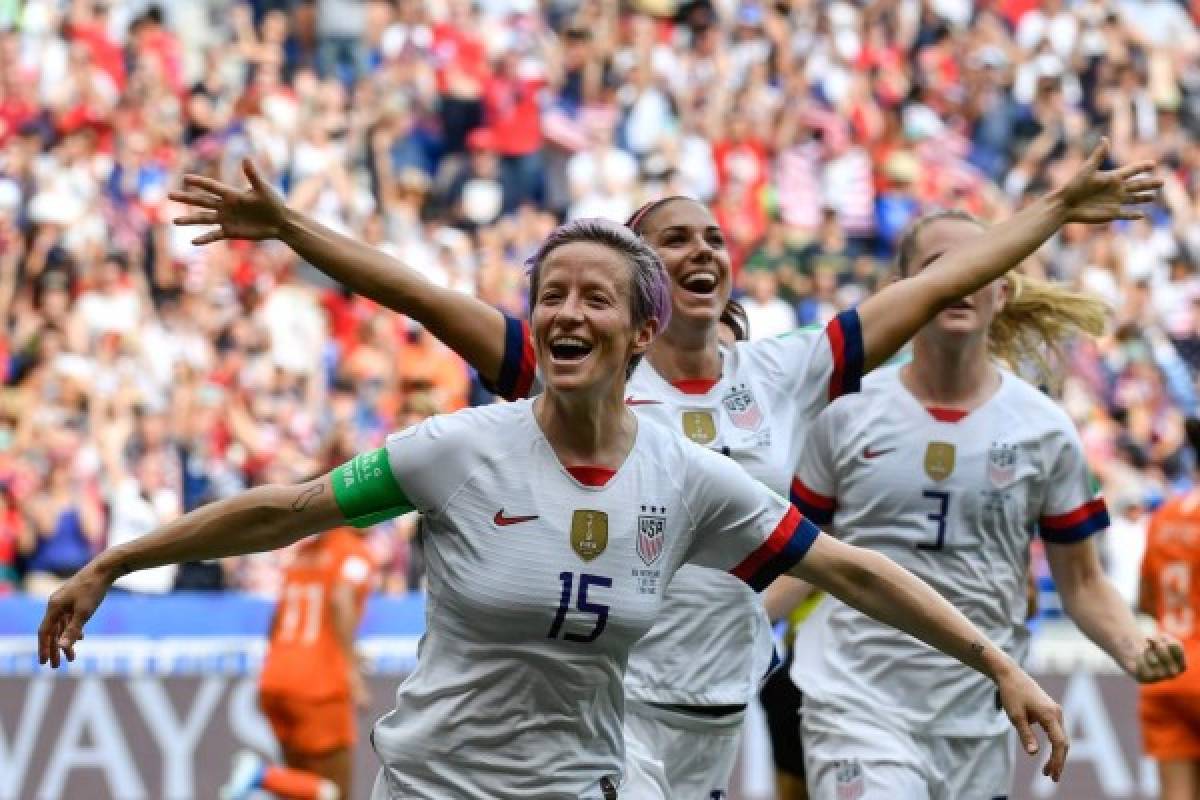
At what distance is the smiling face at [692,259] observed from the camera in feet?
21.5

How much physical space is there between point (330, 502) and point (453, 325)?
3.72 ft

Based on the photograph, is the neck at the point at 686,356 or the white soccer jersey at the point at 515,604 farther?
the neck at the point at 686,356

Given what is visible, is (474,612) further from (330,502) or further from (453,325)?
(453,325)

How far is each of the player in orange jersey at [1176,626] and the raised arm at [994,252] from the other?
3.72m

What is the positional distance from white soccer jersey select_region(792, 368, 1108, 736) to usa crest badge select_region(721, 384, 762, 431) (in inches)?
28.6

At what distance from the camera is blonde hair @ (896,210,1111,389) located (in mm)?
7754

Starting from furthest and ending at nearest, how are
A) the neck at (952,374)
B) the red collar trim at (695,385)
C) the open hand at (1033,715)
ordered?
the neck at (952,374)
the red collar trim at (695,385)
the open hand at (1033,715)

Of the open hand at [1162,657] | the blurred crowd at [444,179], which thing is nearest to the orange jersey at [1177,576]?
the open hand at [1162,657]

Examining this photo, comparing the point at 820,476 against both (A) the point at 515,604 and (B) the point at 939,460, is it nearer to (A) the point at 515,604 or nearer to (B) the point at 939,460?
(B) the point at 939,460

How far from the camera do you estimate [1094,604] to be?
7141 millimetres

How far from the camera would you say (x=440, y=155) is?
19750 mm

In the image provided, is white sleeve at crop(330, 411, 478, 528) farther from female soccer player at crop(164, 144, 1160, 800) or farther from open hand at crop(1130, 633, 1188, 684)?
open hand at crop(1130, 633, 1188, 684)

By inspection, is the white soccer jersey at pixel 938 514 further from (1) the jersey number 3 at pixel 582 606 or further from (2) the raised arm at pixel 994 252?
(1) the jersey number 3 at pixel 582 606

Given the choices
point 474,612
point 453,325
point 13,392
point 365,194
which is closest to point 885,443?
point 453,325
